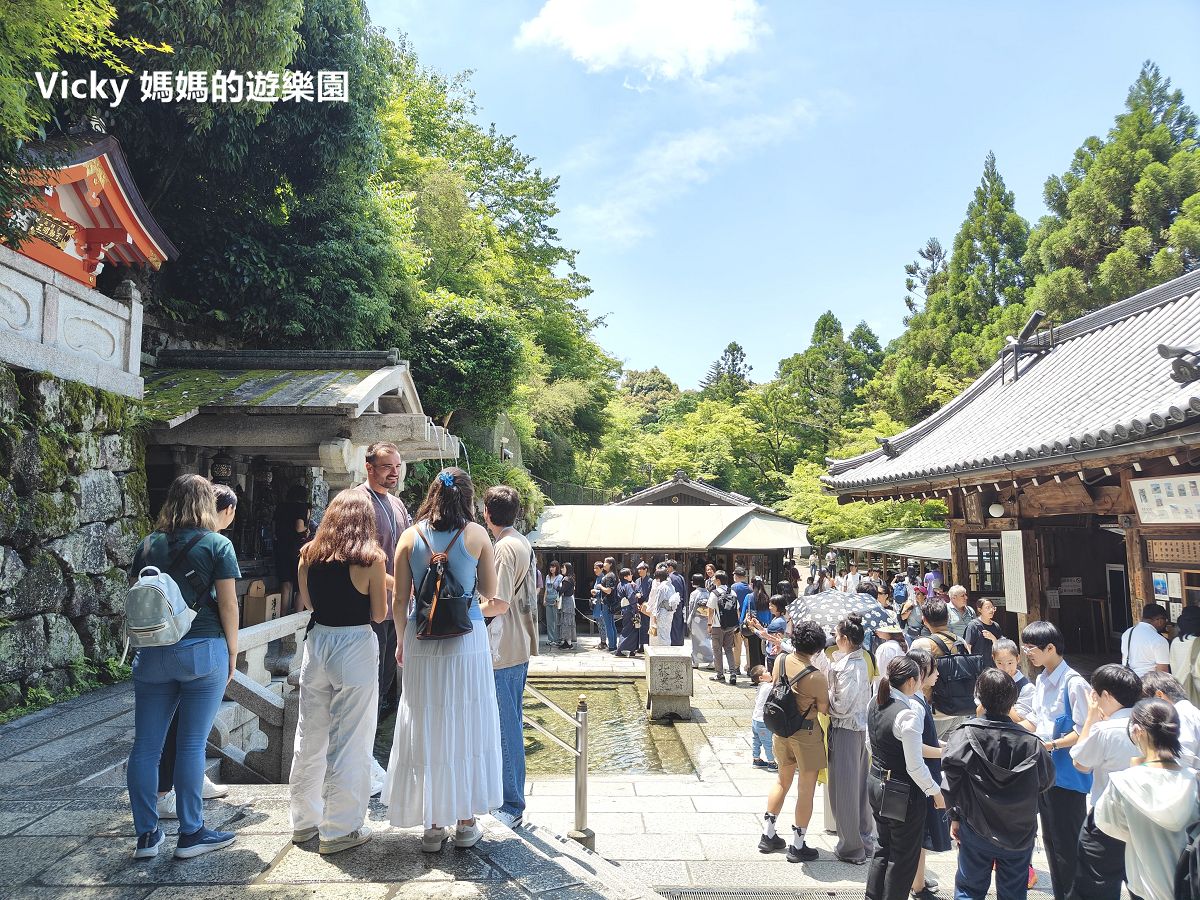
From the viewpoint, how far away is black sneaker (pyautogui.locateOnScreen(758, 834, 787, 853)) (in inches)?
201

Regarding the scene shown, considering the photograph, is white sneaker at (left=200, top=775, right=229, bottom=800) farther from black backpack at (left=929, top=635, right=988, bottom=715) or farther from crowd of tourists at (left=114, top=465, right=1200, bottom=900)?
black backpack at (left=929, top=635, right=988, bottom=715)

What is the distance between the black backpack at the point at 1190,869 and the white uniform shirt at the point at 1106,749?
568 mm

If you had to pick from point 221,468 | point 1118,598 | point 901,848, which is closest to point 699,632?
point 1118,598

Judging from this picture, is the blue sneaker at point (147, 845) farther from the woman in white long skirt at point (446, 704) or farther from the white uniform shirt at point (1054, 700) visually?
the white uniform shirt at point (1054, 700)

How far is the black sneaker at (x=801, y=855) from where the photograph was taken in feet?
16.3

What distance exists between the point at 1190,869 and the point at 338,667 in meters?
3.87

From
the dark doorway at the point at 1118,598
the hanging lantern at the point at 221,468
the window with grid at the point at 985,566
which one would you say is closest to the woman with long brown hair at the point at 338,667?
the hanging lantern at the point at 221,468

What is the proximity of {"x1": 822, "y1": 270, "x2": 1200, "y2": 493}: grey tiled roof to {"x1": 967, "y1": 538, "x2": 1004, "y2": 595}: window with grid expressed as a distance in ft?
6.40

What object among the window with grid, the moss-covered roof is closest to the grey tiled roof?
the window with grid

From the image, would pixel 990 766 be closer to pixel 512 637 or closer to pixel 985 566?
pixel 512 637

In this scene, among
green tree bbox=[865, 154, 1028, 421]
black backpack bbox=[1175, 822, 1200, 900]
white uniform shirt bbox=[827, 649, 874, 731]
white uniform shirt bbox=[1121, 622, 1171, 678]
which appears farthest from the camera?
green tree bbox=[865, 154, 1028, 421]

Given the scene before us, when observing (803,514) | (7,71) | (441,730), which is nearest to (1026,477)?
(441,730)

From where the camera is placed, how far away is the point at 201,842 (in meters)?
3.31

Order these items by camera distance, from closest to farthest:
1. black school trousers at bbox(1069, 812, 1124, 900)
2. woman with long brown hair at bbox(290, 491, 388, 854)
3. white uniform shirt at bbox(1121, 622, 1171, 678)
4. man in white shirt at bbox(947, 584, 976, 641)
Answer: woman with long brown hair at bbox(290, 491, 388, 854)
black school trousers at bbox(1069, 812, 1124, 900)
white uniform shirt at bbox(1121, 622, 1171, 678)
man in white shirt at bbox(947, 584, 976, 641)
